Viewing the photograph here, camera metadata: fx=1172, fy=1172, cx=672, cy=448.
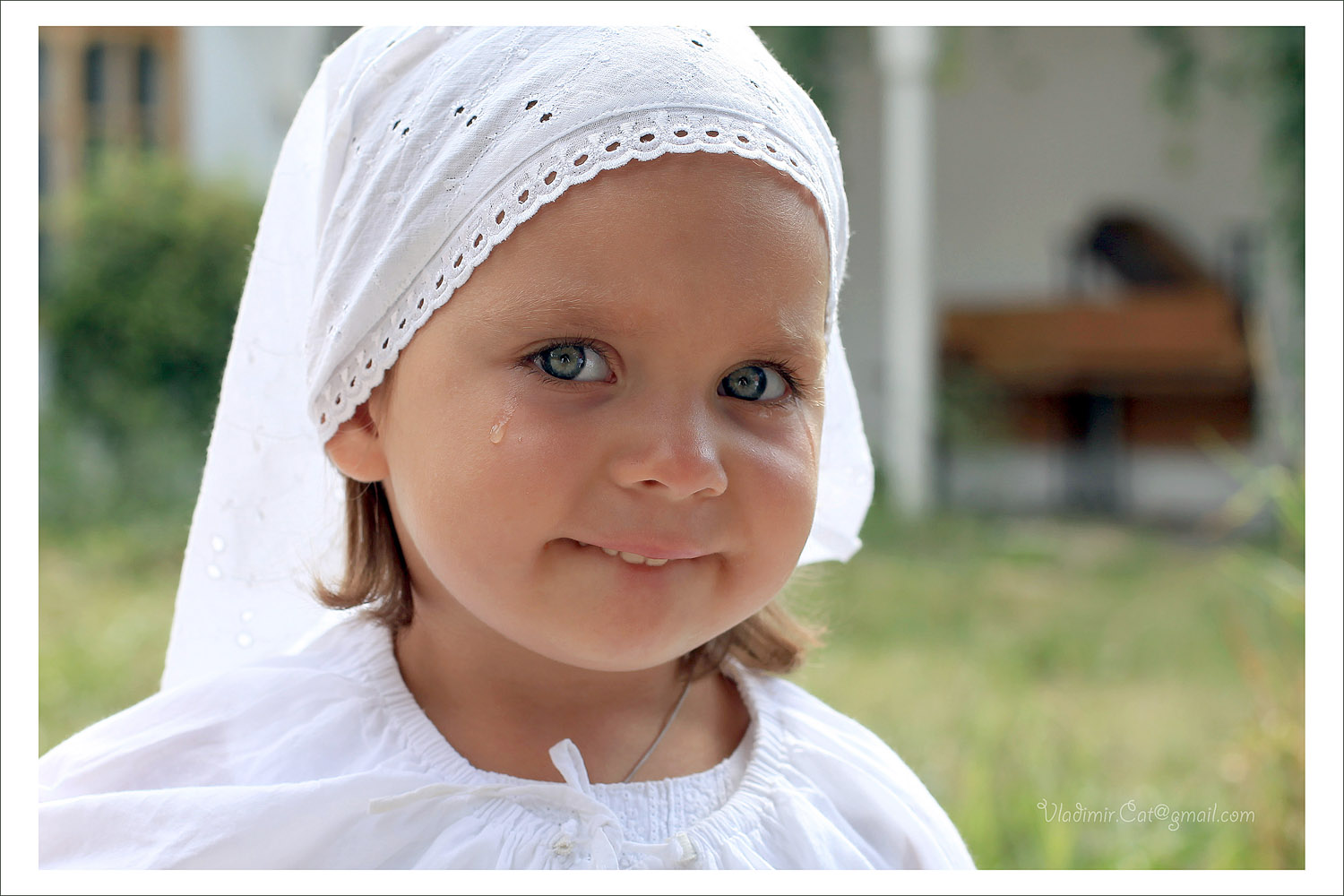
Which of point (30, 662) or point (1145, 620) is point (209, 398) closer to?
point (1145, 620)

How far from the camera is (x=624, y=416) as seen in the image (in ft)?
3.62

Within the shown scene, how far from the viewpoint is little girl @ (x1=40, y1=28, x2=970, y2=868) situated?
3.65ft

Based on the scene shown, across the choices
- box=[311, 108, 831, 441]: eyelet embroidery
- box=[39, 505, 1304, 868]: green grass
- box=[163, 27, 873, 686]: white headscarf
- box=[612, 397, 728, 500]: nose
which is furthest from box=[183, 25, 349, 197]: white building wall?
box=[612, 397, 728, 500]: nose

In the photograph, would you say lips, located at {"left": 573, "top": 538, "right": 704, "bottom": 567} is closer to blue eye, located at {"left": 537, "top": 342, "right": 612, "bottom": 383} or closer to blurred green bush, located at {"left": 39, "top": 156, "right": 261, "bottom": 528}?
blue eye, located at {"left": 537, "top": 342, "right": 612, "bottom": 383}

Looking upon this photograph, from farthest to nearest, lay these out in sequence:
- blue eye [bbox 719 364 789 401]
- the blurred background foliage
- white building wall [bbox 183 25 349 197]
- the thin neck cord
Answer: white building wall [bbox 183 25 349 197] → the blurred background foliage → the thin neck cord → blue eye [bbox 719 364 789 401]

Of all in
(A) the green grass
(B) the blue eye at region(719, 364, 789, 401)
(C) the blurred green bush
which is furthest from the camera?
(C) the blurred green bush

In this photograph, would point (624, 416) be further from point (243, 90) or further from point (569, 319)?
point (243, 90)

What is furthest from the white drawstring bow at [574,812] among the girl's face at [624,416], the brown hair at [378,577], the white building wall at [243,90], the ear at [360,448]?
the white building wall at [243,90]

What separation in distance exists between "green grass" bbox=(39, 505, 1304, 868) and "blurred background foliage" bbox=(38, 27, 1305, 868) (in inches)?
0.5

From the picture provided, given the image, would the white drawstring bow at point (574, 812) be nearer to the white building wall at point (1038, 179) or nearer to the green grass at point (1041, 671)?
the green grass at point (1041, 671)

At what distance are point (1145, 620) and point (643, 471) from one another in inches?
176

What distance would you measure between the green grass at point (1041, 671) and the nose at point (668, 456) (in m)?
1.03

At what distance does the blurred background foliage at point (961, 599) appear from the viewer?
2990mm

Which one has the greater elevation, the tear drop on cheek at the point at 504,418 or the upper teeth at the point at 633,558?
the tear drop on cheek at the point at 504,418
